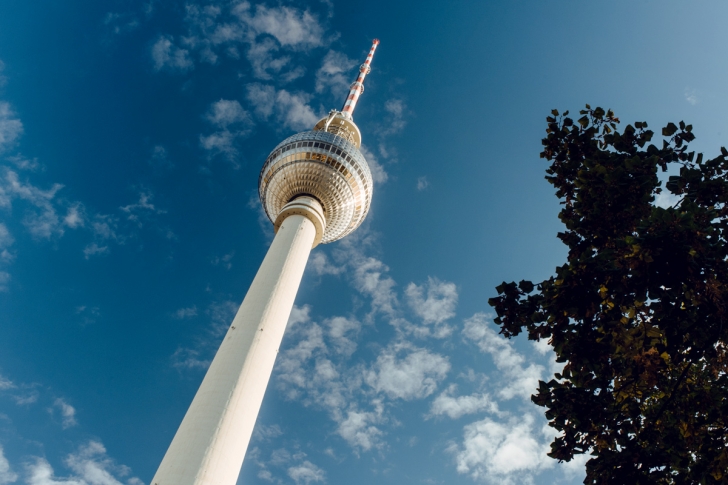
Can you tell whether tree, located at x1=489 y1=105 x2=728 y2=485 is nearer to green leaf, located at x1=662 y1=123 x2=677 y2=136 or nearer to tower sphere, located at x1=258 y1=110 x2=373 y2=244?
green leaf, located at x1=662 y1=123 x2=677 y2=136

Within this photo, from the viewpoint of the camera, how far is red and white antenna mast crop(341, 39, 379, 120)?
217 ft

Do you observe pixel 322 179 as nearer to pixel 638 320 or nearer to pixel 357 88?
pixel 357 88

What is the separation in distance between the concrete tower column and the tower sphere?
8.97 meters

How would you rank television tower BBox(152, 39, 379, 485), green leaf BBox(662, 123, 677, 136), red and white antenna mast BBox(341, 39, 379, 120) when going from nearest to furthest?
1. green leaf BBox(662, 123, 677, 136)
2. television tower BBox(152, 39, 379, 485)
3. red and white antenna mast BBox(341, 39, 379, 120)

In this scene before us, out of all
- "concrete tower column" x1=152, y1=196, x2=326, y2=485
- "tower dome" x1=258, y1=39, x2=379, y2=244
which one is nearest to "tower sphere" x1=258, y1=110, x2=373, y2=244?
"tower dome" x1=258, y1=39, x2=379, y2=244

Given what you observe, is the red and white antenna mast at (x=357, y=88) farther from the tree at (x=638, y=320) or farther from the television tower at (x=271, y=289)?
the tree at (x=638, y=320)

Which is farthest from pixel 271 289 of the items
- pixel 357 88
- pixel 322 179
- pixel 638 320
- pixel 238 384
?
pixel 357 88

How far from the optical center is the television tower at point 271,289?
26.9 meters

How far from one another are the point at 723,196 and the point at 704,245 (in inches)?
85.9

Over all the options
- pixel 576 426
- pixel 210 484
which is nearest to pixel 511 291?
pixel 576 426

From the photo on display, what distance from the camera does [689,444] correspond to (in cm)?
878

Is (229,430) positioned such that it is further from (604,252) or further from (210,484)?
(604,252)

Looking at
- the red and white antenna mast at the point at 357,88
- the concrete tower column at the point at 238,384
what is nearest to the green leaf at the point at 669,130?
the concrete tower column at the point at 238,384

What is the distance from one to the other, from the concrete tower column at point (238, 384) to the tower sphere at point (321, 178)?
8966mm
